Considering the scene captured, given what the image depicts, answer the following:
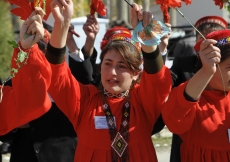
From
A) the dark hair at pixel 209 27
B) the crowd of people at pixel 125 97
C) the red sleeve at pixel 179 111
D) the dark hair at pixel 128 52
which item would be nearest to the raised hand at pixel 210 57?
the crowd of people at pixel 125 97

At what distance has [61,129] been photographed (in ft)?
11.1

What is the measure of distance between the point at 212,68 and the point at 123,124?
0.62 meters

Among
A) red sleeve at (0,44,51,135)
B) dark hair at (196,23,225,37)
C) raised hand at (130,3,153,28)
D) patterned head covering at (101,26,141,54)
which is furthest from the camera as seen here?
dark hair at (196,23,225,37)

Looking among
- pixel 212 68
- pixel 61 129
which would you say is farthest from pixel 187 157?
pixel 61 129

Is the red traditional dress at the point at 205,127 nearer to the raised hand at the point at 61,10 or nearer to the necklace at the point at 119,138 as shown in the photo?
the necklace at the point at 119,138

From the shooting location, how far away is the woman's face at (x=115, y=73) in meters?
2.70

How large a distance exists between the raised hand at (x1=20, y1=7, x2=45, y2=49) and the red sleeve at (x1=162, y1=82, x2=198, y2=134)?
2.43ft

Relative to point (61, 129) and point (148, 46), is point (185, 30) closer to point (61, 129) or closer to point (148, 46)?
point (61, 129)

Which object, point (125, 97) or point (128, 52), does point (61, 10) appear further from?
point (125, 97)

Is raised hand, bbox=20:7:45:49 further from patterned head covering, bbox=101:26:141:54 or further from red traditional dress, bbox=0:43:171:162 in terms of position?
patterned head covering, bbox=101:26:141:54

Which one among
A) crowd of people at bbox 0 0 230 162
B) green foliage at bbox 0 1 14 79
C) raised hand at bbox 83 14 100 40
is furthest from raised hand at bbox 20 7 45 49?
green foliage at bbox 0 1 14 79

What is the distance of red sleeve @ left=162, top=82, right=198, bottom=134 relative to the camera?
2408 millimetres

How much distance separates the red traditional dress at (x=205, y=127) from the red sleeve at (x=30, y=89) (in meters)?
0.64

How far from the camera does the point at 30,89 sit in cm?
233
